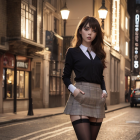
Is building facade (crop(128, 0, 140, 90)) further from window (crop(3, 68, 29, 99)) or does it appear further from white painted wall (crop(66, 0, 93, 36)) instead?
window (crop(3, 68, 29, 99))

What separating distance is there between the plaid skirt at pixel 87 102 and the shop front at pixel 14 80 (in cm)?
1565

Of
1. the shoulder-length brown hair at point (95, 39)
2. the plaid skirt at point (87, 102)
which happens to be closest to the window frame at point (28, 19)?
the shoulder-length brown hair at point (95, 39)

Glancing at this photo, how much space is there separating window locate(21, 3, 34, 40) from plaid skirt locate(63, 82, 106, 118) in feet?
54.1

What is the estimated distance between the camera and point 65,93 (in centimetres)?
2911

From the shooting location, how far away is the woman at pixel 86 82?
3.89 metres

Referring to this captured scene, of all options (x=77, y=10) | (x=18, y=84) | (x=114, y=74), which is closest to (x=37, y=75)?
(x=18, y=84)

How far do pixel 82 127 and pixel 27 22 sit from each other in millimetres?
17961

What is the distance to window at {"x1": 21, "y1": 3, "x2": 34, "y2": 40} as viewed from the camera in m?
20.4

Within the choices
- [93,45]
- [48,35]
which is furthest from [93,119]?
[48,35]

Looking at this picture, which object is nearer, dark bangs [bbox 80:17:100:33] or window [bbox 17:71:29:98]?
dark bangs [bbox 80:17:100:33]

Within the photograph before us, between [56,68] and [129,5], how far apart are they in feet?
123

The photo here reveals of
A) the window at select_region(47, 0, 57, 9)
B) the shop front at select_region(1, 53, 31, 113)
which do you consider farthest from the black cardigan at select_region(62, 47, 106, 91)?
the window at select_region(47, 0, 57, 9)

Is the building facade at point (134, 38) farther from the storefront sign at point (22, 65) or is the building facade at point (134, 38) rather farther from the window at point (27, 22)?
the window at point (27, 22)

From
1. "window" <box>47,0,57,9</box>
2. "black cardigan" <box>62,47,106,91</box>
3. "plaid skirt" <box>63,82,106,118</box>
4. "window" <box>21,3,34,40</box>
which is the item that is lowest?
"plaid skirt" <box>63,82,106,118</box>
